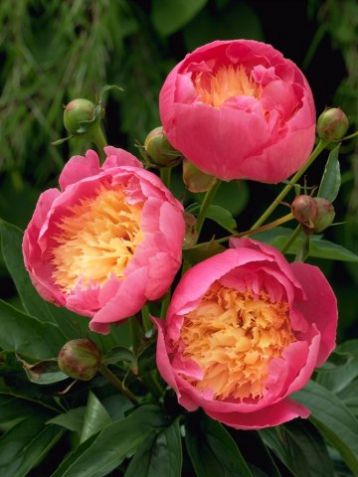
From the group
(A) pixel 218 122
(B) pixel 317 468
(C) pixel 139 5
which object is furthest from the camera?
(C) pixel 139 5

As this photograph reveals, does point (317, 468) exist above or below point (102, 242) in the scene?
below

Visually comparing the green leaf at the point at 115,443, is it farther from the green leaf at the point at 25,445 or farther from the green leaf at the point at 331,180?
the green leaf at the point at 331,180

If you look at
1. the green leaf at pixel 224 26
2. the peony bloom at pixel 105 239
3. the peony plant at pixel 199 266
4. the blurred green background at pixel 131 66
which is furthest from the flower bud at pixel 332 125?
the green leaf at pixel 224 26

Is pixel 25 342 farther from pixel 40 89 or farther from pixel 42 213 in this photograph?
pixel 40 89

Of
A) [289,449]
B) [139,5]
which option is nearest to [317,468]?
[289,449]

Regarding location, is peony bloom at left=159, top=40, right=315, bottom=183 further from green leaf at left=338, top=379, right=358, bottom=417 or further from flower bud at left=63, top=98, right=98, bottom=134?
green leaf at left=338, top=379, right=358, bottom=417

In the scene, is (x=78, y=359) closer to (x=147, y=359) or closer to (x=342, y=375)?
(x=147, y=359)

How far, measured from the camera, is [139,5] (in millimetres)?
1460

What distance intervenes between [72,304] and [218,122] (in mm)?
122

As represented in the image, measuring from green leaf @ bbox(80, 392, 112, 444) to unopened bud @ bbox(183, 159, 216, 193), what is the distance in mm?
Answer: 150

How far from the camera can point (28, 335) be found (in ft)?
2.24

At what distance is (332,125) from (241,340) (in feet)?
0.47

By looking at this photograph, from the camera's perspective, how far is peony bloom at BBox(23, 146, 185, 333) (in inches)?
21.4

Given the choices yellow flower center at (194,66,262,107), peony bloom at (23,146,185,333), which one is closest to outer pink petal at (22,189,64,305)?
peony bloom at (23,146,185,333)
